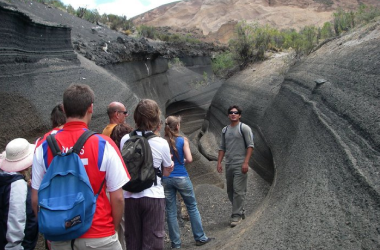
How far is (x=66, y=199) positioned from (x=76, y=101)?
625 millimetres

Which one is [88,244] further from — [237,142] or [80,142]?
[237,142]

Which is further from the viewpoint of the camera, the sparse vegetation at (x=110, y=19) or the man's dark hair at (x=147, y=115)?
the sparse vegetation at (x=110, y=19)

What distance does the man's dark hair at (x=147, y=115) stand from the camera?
313 cm

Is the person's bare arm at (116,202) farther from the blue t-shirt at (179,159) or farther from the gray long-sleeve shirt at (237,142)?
the gray long-sleeve shirt at (237,142)

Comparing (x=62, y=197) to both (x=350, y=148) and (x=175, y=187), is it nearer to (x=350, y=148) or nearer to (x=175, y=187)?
(x=175, y=187)

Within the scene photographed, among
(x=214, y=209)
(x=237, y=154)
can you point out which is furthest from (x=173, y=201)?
(x=214, y=209)

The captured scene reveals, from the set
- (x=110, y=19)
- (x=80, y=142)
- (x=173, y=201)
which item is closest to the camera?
(x=80, y=142)

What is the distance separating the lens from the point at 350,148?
11.2 ft

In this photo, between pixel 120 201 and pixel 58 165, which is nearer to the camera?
pixel 58 165

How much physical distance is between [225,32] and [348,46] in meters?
49.3

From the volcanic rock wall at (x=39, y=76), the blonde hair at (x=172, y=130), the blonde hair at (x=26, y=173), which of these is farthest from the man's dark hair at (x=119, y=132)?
the volcanic rock wall at (x=39, y=76)

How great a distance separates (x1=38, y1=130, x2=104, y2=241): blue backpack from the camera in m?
2.09

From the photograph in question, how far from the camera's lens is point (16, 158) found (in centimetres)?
287

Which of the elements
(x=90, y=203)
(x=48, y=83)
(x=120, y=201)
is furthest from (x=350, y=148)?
(x=48, y=83)
